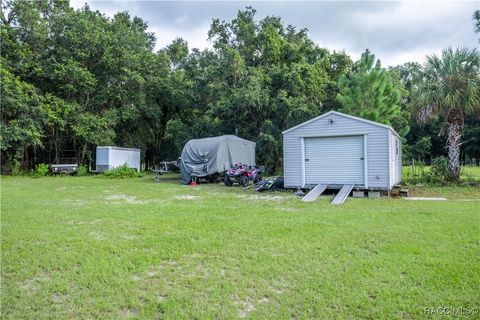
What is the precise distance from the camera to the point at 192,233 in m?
4.76

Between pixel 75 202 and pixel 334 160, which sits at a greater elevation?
pixel 334 160

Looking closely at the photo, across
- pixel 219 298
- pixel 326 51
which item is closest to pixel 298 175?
pixel 219 298

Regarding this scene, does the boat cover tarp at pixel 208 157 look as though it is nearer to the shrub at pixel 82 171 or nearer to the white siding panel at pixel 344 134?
the white siding panel at pixel 344 134

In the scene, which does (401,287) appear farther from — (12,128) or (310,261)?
(12,128)

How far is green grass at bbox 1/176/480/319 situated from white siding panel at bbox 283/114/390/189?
288 centimetres

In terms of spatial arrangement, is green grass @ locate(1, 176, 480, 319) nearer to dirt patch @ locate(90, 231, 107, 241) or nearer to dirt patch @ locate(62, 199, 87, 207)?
dirt patch @ locate(90, 231, 107, 241)

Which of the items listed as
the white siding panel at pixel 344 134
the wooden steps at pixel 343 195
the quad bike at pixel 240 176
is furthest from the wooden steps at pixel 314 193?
the quad bike at pixel 240 176

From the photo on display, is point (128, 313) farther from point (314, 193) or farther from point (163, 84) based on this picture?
point (163, 84)

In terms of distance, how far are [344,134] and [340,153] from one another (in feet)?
1.98

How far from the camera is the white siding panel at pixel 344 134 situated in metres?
8.96

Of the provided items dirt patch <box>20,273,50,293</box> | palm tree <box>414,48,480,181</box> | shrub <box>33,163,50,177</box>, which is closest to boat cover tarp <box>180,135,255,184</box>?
palm tree <box>414,48,480,181</box>

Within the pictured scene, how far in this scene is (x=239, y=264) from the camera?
3439 millimetres

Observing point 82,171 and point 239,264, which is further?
point 82,171

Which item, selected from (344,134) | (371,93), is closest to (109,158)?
(344,134)
